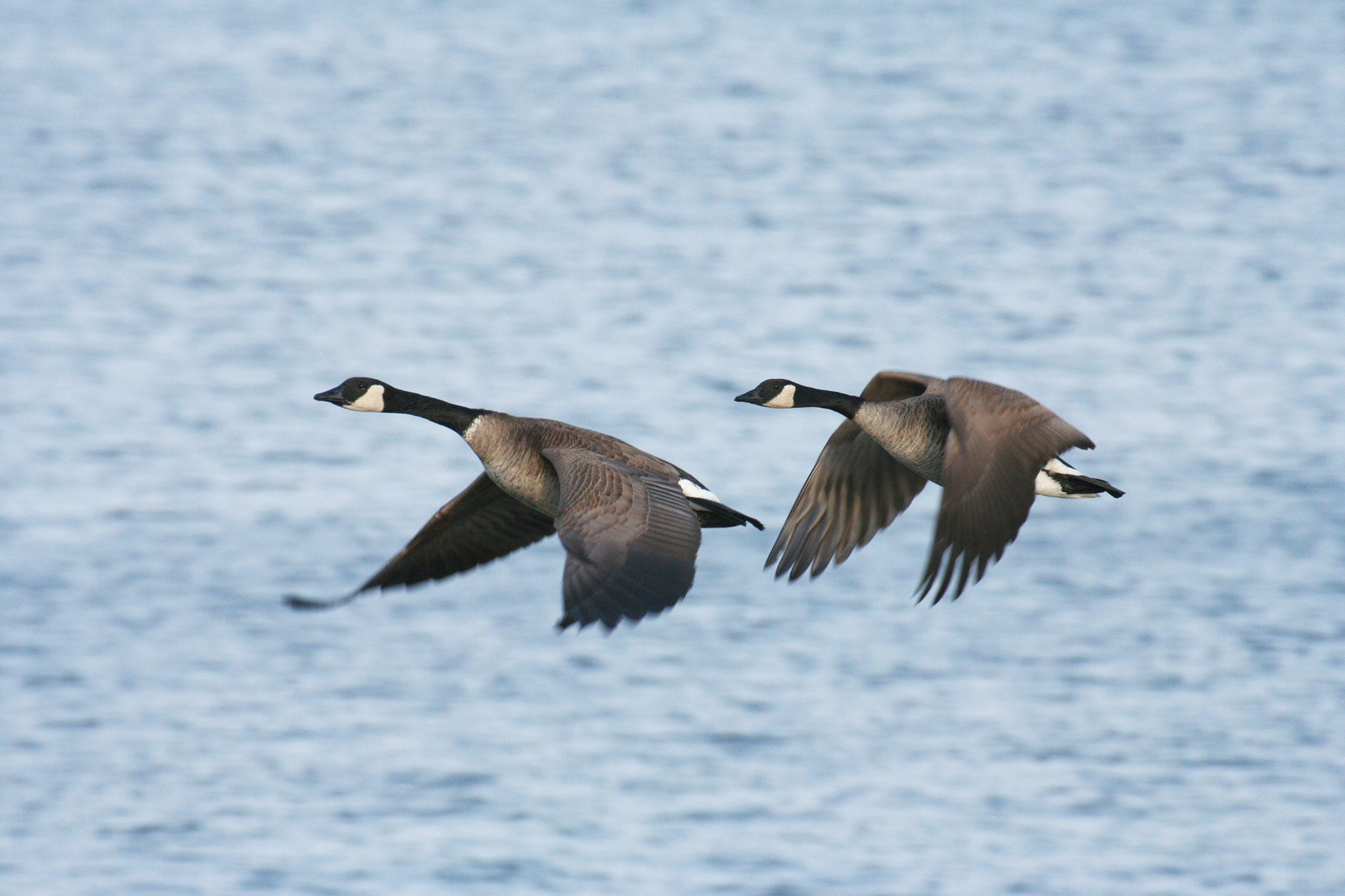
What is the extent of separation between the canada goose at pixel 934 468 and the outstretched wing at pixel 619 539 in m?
0.92

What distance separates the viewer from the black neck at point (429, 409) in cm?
980

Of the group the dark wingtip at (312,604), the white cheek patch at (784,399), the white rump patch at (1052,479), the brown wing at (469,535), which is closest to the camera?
the dark wingtip at (312,604)

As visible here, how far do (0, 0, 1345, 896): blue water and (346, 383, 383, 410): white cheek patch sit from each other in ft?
45.1

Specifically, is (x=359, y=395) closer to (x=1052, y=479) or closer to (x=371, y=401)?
(x=371, y=401)

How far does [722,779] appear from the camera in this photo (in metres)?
24.8

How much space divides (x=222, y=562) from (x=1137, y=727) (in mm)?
14264

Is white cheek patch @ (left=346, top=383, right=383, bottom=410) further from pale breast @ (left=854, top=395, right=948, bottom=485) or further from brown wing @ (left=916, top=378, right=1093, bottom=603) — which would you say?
brown wing @ (left=916, top=378, right=1093, bottom=603)

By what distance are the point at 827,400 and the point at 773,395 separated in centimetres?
30

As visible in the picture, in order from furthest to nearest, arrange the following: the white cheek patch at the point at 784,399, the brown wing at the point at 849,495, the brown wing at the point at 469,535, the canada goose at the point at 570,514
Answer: the brown wing at the point at 849,495
the brown wing at the point at 469,535
the white cheek patch at the point at 784,399
the canada goose at the point at 570,514

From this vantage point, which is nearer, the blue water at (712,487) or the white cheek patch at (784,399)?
the white cheek patch at (784,399)

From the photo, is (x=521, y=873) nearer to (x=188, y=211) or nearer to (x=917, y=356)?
(x=917, y=356)

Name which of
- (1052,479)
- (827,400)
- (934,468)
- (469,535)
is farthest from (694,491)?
Result: (1052,479)

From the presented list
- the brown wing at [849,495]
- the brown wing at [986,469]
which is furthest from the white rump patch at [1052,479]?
the brown wing at [849,495]

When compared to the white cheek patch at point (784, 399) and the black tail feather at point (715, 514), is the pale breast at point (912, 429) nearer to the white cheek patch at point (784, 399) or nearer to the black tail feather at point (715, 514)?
the white cheek patch at point (784, 399)
